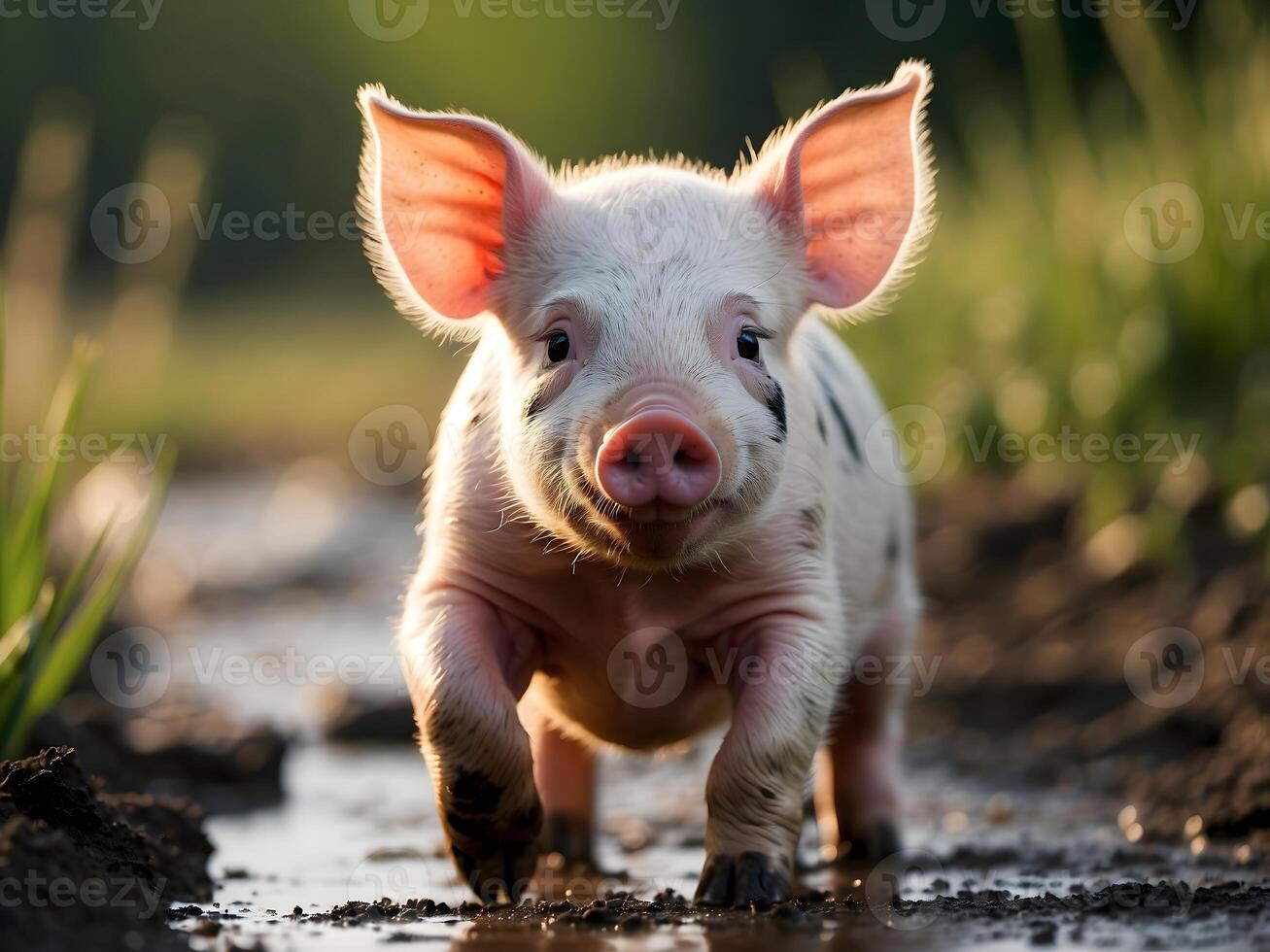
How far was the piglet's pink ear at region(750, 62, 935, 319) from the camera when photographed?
4055 millimetres

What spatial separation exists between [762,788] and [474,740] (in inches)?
23.7

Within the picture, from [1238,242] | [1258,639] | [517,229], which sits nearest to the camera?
[517,229]

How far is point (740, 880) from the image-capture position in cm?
353

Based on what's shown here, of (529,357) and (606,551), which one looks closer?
(606,551)

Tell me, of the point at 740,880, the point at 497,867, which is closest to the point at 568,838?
the point at 497,867

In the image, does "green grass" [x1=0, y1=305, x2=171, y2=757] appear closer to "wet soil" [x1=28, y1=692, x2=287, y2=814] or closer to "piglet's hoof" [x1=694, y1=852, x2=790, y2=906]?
"wet soil" [x1=28, y1=692, x2=287, y2=814]

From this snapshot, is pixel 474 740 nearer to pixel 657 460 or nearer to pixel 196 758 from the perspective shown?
pixel 657 460

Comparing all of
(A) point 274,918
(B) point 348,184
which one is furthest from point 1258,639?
(B) point 348,184

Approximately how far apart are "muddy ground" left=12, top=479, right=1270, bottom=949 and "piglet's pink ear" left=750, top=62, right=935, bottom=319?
1.41 metres

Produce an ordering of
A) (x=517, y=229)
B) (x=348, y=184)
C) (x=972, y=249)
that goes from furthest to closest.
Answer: (x=348, y=184) → (x=972, y=249) → (x=517, y=229)

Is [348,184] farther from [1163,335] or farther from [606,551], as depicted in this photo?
[606,551]

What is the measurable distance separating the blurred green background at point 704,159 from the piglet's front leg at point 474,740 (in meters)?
2.91

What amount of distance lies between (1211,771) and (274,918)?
99.0 inches

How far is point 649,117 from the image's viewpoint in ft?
66.2
